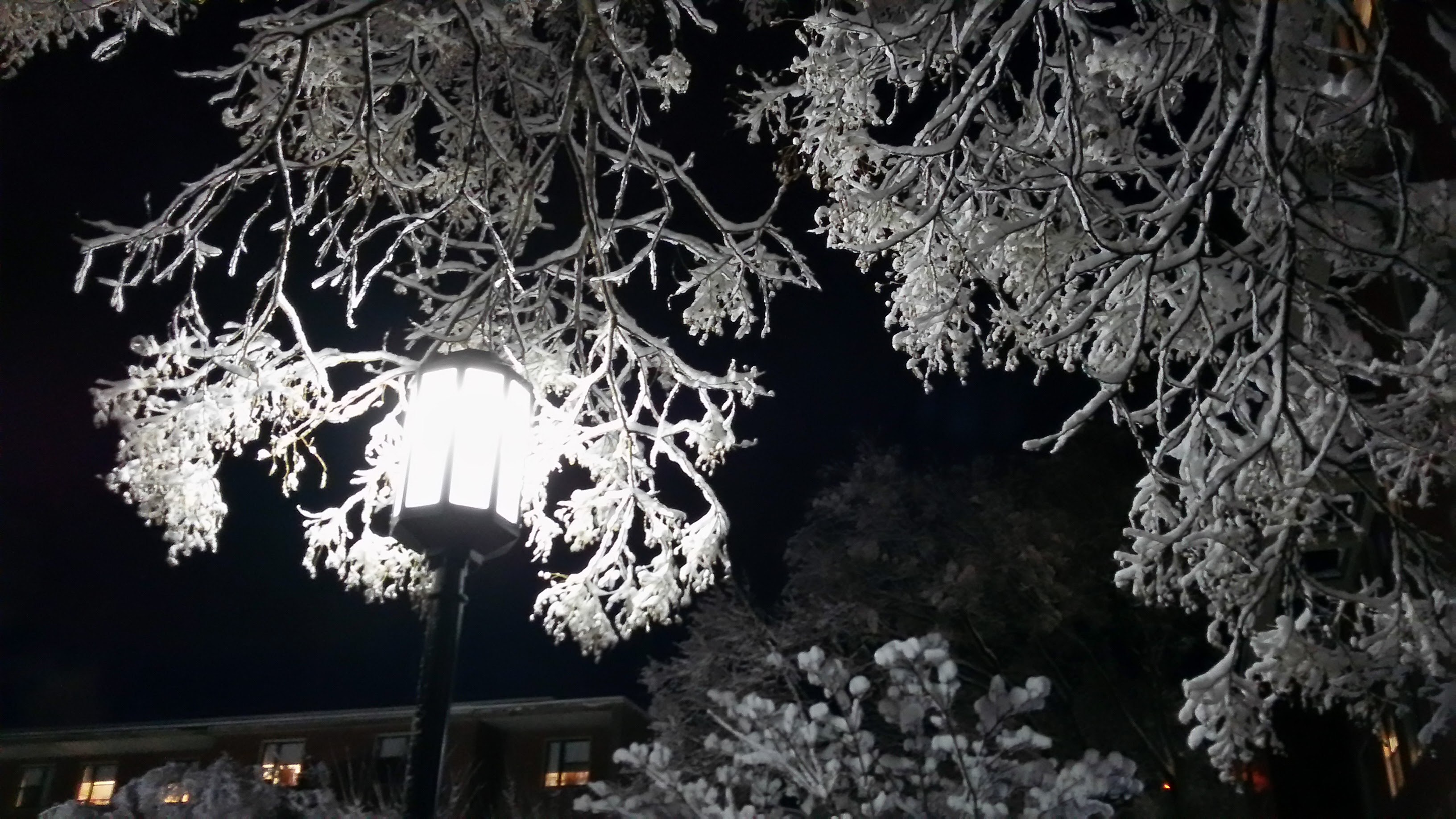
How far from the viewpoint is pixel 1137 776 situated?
15.4 meters

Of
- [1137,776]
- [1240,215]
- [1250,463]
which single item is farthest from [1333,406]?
[1137,776]

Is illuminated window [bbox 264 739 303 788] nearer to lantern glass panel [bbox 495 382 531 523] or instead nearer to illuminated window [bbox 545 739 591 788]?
illuminated window [bbox 545 739 591 788]

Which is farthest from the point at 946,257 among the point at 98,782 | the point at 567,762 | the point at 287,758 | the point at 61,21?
the point at 98,782

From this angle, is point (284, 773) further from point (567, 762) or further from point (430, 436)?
point (430, 436)

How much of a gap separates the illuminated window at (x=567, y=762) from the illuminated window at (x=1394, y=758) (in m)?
21.7

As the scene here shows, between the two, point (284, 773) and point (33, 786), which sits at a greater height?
point (284, 773)

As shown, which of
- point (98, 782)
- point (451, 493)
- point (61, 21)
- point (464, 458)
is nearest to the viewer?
point (451, 493)

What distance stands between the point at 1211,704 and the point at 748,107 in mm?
4560

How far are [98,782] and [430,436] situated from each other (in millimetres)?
39837

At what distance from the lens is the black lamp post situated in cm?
362

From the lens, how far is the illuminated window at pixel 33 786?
37188 millimetres

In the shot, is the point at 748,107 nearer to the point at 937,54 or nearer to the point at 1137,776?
the point at 937,54

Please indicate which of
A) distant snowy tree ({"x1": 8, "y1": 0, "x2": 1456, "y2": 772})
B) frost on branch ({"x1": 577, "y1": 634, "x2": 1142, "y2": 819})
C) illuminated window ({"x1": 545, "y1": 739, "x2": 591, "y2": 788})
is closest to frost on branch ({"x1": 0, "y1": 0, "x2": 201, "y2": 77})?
distant snowy tree ({"x1": 8, "y1": 0, "x2": 1456, "y2": 772})

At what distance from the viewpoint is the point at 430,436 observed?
13.1 ft
